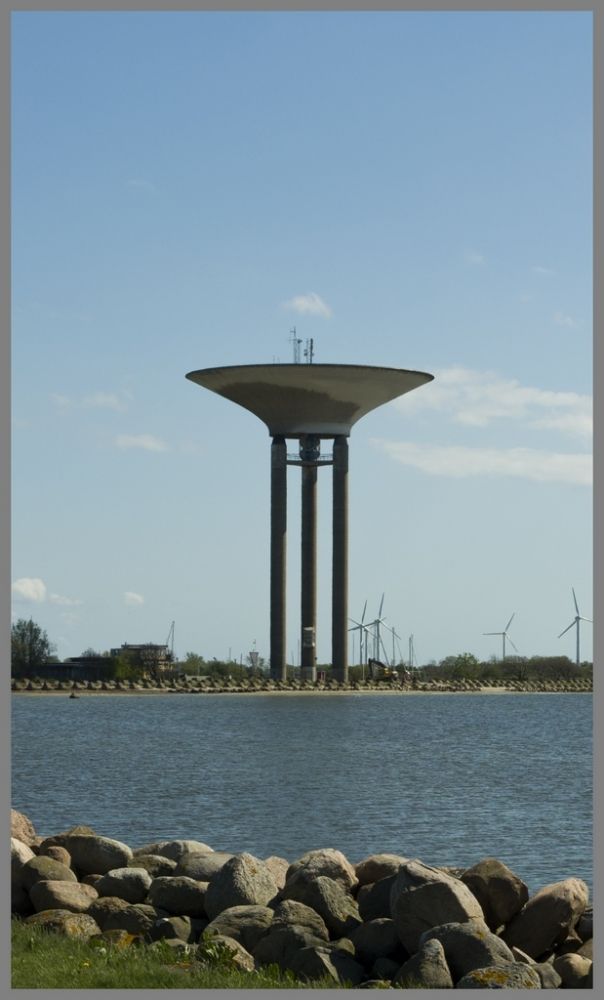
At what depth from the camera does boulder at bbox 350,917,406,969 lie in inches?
494

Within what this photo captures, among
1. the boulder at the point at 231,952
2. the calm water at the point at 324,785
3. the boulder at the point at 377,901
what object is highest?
the boulder at the point at 377,901

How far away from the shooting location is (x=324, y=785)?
3425 centimetres

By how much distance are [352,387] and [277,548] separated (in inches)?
454

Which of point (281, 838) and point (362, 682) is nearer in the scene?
point (281, 838)

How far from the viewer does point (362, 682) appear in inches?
4624

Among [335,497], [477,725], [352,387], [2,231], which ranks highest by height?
[352,387]

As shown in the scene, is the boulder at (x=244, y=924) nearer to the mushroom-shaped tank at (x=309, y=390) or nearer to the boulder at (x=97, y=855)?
the boulder at (x=97, y=855)

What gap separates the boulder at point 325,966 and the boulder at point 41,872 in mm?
3619

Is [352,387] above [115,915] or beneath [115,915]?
above

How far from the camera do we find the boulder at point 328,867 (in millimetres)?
14328

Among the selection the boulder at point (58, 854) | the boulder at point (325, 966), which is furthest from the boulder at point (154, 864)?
the boulder at point (325, 966)

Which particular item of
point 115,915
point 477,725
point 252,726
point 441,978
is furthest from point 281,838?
point 477,725

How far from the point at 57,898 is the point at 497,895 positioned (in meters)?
3.81

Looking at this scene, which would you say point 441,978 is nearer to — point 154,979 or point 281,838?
point 154,979
